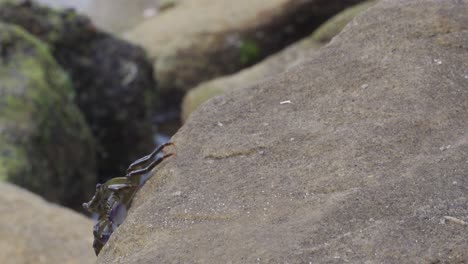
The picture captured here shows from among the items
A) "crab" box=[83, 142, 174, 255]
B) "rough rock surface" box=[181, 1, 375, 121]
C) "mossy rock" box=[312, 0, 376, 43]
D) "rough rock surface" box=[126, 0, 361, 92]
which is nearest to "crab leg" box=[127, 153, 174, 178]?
"crab" box=[83, 142, 174, 255]

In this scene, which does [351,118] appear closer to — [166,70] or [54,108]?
[54,108]

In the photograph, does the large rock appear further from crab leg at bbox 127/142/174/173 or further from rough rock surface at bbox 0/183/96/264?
crab leg at bbox 127/142/174/173

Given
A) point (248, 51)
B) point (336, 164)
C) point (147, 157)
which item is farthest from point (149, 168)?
point (248, 51)

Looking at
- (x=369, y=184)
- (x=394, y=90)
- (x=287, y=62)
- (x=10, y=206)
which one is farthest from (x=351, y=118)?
(x=287, y=62)

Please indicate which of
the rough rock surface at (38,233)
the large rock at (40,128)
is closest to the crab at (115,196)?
the rough rock surface at (38,233)

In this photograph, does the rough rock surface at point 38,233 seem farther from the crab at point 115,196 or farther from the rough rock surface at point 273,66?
the rough rock surface at point 273,66

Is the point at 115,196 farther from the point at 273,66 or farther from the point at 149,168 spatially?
the point at 273,66

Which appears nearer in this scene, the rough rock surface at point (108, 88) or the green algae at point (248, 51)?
the rough rock surface at point (108, 88)
